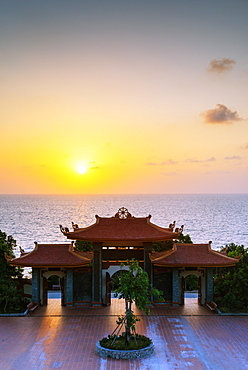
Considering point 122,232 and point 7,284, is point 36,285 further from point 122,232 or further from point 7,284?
point 122,232

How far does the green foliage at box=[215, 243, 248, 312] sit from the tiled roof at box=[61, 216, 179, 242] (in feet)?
11.8

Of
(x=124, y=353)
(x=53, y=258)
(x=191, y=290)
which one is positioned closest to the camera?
(x=124, y=353)

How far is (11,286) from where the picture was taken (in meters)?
21.5

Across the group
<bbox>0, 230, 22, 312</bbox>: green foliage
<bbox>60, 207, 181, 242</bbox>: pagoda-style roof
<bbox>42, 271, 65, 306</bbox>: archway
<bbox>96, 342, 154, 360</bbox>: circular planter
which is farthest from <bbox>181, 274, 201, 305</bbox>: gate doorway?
<bbox>0, 230, 22, 312</bbox>: green foliage

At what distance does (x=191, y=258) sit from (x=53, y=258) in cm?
754

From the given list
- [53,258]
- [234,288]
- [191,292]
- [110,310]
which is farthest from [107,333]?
[191,292]

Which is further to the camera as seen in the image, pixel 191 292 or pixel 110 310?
pixel 191 292

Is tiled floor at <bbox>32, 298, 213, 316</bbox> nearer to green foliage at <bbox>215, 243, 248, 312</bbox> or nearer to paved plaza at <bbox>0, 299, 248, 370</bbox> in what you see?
paved plaza at <bbox>0, 299, 248, 370</bbox>

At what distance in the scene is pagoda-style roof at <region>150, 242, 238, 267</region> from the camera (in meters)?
21.1

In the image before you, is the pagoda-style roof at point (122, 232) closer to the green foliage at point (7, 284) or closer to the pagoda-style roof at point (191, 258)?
the pagoda-style roof at point (191, 258)

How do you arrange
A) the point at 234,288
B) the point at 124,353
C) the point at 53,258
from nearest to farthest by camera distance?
1. the point at 124,353
2. the point at 234,288
3. the point at 53,258

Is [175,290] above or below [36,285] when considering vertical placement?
below

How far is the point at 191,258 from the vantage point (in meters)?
21.7

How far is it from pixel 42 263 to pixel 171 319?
7.29 m
